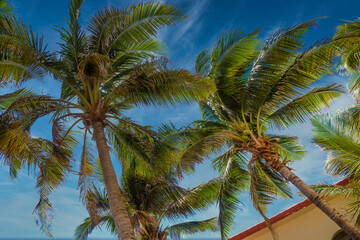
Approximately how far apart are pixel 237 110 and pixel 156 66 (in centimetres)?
376

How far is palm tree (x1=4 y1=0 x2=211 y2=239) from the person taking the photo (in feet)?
25.4

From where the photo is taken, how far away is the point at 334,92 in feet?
30.8

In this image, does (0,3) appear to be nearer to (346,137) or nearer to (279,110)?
(279,110)

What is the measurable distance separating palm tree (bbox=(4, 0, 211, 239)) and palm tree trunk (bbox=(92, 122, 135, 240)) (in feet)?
0.08

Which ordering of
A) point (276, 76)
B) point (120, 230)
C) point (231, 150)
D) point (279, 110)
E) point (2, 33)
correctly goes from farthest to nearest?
point (231, 150)
point (279, 110)
point (276, 76)
point (2, 33)
point (120, 230)

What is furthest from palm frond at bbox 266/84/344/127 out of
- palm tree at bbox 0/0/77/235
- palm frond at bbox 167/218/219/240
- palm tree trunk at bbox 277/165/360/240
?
palm tree at bbox 0/0/77/235

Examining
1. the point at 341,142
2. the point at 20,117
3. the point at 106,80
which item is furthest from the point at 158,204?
the point at 341,142

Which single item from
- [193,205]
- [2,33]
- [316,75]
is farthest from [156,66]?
[193,205]

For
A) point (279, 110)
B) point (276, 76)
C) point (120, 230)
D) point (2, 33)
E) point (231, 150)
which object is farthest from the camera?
point (231, 150)

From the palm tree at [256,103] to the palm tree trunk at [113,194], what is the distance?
2.18m

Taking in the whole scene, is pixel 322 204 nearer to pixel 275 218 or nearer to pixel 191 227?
pixel 275 218

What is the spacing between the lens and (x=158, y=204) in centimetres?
1088

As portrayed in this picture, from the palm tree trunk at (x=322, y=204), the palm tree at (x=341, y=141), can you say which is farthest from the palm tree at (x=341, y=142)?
the palm tree trunk at (x=322, y=204)

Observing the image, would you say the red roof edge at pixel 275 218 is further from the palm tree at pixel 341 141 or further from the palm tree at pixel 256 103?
the palm tree at pixel 341 141
